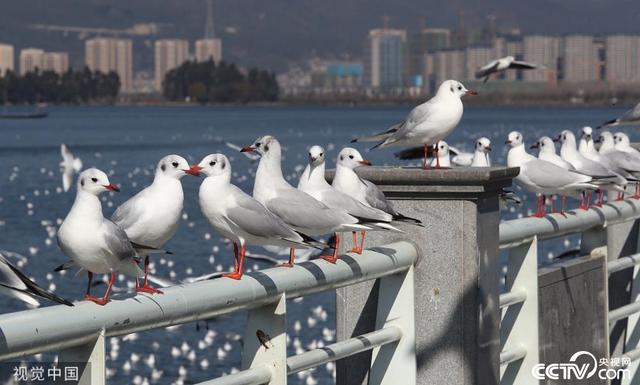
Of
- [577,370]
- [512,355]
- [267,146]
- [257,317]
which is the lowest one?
[577,370]

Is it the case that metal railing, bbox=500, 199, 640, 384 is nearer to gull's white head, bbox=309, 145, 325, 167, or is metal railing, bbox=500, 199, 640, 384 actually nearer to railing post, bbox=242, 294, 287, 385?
gull's white head, bbox=309, 145, 325, 167

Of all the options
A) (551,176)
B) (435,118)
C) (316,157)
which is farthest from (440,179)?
(551,176)

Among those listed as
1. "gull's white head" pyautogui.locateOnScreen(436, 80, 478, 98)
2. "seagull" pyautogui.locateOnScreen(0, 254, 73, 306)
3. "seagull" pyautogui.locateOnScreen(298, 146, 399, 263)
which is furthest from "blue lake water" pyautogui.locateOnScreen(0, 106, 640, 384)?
"seagull" pyautogui.locateOnScreen(0, 254, 73, 306)

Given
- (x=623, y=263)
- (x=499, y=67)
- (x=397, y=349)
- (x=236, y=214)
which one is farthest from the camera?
(x=499, y=67)

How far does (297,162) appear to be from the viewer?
88.2 metres

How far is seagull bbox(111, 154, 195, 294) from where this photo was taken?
6.00 m

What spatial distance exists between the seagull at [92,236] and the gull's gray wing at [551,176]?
5209mm

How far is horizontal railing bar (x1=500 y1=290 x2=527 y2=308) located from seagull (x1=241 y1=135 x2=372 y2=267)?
1237mm

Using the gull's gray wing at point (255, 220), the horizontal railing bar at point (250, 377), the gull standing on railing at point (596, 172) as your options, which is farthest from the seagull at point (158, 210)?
the gull standing on railing at point (596, 172)

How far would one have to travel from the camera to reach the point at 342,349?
5.79 meters

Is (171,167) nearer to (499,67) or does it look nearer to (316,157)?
(316,157)

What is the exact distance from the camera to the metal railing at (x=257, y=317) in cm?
429

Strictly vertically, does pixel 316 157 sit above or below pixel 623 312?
above

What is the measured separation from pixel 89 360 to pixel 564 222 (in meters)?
4.14
